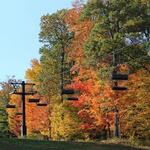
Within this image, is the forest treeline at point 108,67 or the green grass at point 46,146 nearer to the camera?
the green grass at point 46,146

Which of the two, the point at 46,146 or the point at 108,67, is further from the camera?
the point at 108,67

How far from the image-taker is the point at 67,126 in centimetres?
5375

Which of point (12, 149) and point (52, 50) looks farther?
point (52, 50)

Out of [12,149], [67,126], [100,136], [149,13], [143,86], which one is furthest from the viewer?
[100,136]

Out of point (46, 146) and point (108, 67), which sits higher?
point (108, 67)

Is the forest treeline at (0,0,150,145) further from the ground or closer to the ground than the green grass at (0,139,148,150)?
further from the ground

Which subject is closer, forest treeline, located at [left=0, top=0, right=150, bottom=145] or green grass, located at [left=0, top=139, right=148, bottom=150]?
green grass, located at [left=0, top=139, right=148, bottom=150]

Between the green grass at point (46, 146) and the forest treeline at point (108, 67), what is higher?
the forest treeline at point (108, 67)

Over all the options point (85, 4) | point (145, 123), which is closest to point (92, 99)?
point (145, 123)

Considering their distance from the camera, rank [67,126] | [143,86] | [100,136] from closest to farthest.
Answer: [143,86], [67,126], [100,136]

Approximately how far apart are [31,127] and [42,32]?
1115 centimetres

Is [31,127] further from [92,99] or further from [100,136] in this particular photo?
[92,99]

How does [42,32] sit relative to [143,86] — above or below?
above

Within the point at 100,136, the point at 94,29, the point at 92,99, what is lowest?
the point at 100,136
